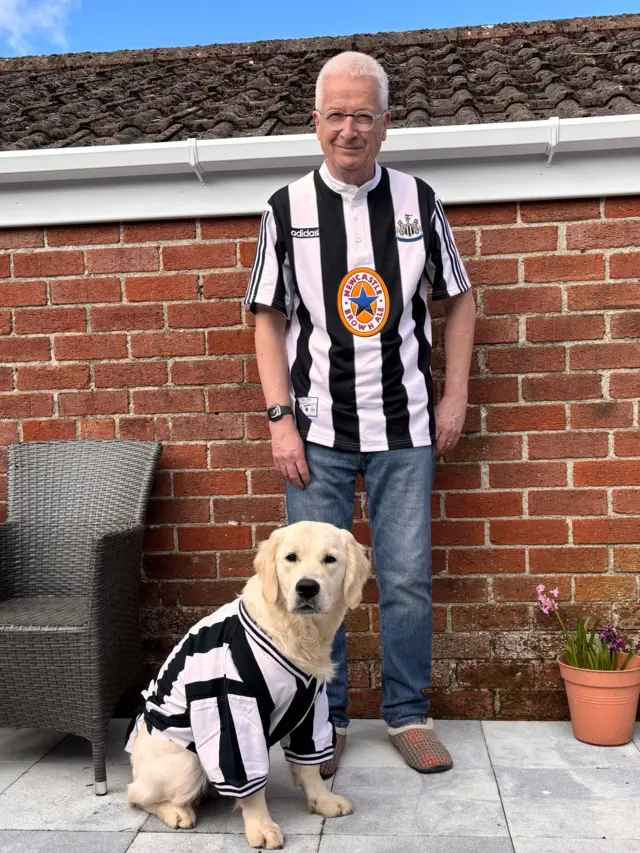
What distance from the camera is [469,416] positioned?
367cm

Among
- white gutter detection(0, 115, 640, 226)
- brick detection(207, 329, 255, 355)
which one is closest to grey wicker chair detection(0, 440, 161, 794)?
brick detection(207, 329, 255, 355)

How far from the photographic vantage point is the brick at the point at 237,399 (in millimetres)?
3738

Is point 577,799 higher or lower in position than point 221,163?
lower

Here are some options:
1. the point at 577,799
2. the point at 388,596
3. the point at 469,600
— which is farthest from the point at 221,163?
the point at 577,799

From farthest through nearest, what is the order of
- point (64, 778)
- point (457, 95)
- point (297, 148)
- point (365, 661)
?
point (457, 95) < point (365, 661) < point (297, 148) < point (64, 778)

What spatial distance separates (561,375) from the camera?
11.9 ft

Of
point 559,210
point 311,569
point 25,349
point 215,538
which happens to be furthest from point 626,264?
point 25,349

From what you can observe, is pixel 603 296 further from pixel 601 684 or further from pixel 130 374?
pixel 130 374

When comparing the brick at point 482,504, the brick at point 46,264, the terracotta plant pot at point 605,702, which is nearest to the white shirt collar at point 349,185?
the brick at point 46,264

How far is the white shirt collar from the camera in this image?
3166 mm

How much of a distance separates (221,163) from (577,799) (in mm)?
2763

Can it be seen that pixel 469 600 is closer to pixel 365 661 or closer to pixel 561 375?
pixel 365 661

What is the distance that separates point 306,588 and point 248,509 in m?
1.26

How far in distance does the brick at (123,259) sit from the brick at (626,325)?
6.53ft
